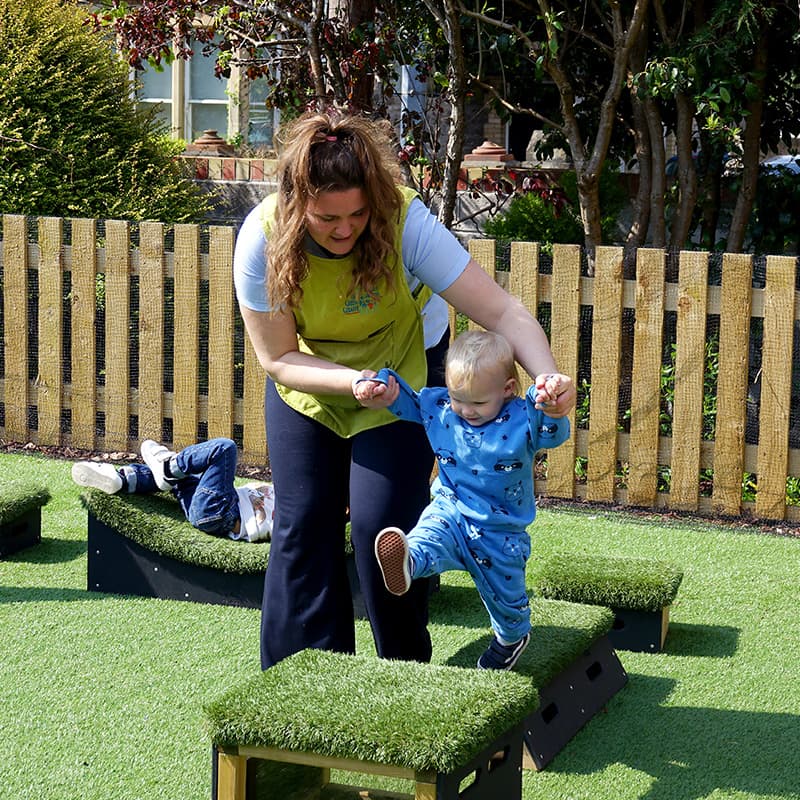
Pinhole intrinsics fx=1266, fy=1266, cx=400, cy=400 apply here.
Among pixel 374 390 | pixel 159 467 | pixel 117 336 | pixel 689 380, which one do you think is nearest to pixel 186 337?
pixel 117 336

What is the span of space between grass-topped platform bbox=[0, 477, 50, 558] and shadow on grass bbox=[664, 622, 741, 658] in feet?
9.20

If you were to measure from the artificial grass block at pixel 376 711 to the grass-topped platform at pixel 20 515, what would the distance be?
8.91ft

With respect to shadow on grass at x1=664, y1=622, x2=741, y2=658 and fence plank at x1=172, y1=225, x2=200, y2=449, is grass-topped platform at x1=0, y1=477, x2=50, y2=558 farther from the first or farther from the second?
shadow on grass at x1=664, y1=622, x2=741, y2=658

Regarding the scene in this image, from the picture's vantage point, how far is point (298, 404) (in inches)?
142

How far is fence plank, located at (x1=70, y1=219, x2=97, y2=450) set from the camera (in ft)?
24.6

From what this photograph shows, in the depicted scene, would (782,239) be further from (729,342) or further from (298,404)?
(298,404)

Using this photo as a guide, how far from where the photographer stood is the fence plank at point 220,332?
717 cm

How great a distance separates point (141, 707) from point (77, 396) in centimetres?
412

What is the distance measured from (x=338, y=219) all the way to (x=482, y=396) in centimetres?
62

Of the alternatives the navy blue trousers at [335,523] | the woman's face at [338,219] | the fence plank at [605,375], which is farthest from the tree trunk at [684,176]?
the woman's face at [338,219]

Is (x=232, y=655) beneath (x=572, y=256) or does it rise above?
beneath

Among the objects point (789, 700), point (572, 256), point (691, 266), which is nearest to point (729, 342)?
point (691, 266)

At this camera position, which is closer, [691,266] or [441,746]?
[441,746]

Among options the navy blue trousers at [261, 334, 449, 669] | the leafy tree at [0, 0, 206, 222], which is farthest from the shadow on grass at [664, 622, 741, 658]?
the leafy tree at [0, 0, 206, 222]
